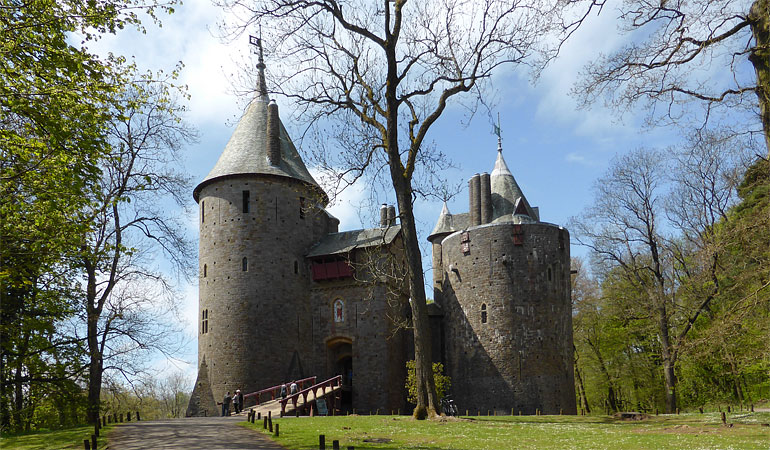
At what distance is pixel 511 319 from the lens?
3256 cm

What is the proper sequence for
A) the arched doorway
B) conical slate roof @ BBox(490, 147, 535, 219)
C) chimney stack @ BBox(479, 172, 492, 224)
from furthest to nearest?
conical slate roof @ BBox(490, 147, 535, 219), chimney stack @ BBox(479, 172, 492, 224), the arched doorway

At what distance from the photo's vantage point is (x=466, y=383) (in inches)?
1314

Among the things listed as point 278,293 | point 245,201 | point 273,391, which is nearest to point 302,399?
point 273,391

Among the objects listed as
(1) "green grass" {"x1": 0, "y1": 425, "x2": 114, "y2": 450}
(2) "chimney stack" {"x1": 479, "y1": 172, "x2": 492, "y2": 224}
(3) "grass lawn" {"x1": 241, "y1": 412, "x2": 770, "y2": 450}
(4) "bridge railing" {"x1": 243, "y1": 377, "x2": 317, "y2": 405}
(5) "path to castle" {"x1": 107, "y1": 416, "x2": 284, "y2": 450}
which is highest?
(2) "chimney stack" {"x1": 479, "y1": 172, "x2": 492, "y2": 224}

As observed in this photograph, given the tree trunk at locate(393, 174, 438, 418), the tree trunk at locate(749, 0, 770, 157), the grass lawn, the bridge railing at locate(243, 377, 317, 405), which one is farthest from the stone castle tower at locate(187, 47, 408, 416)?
the tree trunk at locate(749, 0, 770, 157)

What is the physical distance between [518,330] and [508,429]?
15116mm

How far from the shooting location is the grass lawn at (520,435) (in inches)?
534

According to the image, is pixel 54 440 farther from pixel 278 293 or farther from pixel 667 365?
pixel 667 365

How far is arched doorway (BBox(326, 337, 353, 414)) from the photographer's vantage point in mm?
35719

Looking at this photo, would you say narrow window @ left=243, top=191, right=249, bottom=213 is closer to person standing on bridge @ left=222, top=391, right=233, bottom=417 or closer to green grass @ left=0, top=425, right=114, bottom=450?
person standing on bridge @ left=222, top=391, right=233, bottom=417

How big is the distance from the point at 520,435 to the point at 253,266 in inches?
881

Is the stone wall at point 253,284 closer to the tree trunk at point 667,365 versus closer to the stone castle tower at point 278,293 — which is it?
the stone castle tower at point 278,293

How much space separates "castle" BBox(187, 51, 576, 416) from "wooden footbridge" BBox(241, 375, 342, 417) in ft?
2.53

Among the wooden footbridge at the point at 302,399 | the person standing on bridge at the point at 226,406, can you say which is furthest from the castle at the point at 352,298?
the person standing on bridge at the point at 226,406
